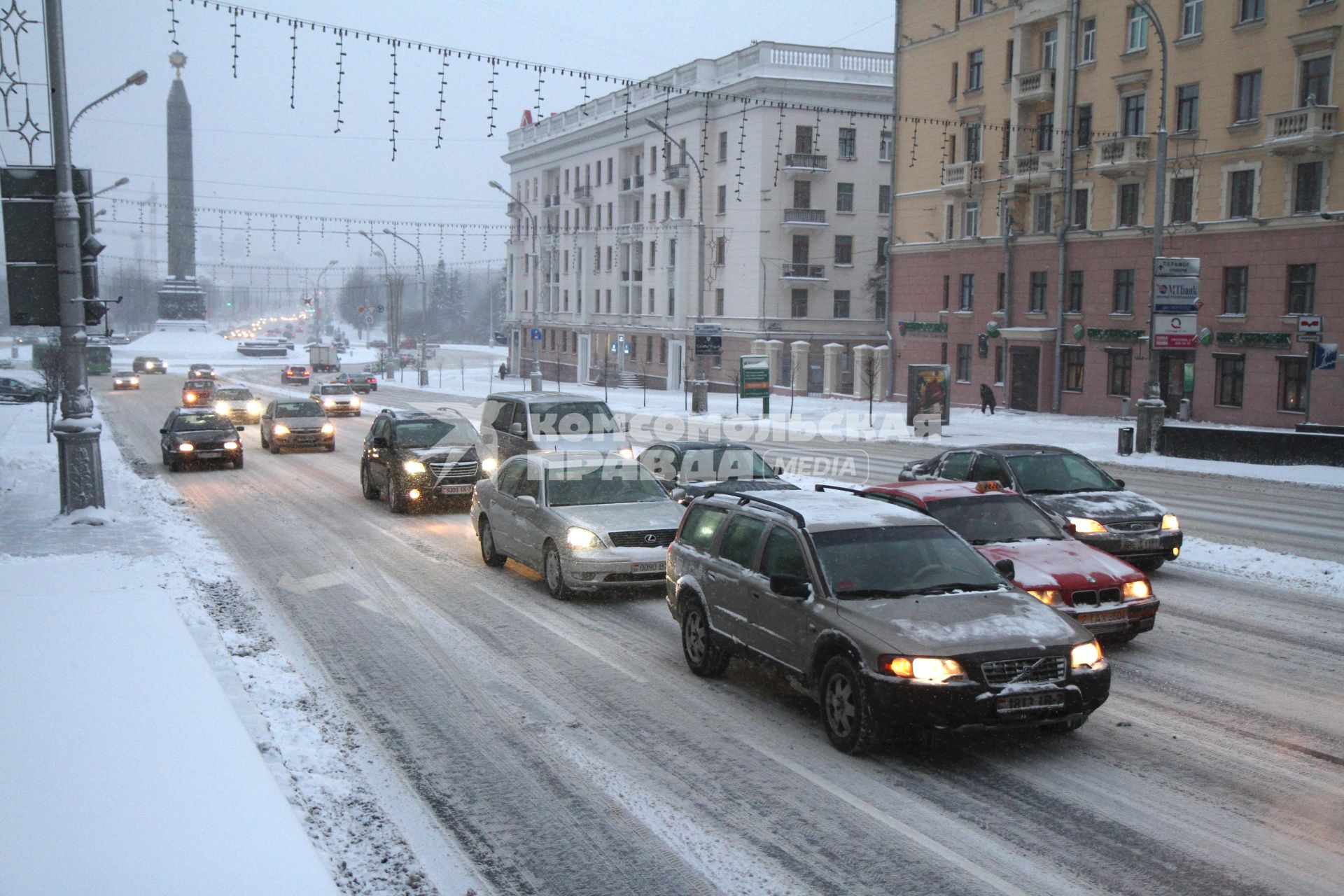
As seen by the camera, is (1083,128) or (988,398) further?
(988,398)

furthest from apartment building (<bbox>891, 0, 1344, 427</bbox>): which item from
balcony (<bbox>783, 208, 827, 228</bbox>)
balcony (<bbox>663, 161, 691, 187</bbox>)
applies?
balcony (<bbox>663, 161, 691, 187</bbox>)

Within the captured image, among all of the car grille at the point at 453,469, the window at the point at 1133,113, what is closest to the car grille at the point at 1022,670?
the car grille at the point at 453,469

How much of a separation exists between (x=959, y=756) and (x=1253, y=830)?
1.87 meters

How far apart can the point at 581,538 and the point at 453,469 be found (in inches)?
304

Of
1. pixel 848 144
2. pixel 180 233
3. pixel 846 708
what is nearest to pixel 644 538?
pixel 846 708

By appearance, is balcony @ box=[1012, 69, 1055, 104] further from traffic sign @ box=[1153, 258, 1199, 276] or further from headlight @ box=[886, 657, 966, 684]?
headlight @ box=[886, 657, 966, 684]

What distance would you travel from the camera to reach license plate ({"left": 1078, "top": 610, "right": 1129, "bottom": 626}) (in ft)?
32.9

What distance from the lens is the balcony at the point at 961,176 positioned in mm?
49688

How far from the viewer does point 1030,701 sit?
24.3ft

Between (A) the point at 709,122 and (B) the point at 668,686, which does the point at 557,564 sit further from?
(A) the point at 709,122

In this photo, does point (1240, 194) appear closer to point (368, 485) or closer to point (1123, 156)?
point (1123, 156)

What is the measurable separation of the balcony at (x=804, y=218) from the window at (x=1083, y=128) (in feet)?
71.7

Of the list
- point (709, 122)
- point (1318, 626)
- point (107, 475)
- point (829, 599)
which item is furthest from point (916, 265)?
point (829, 599)

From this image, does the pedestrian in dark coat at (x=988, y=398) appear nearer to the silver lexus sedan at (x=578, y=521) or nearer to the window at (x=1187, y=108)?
the window at (x=1187, y=108)
